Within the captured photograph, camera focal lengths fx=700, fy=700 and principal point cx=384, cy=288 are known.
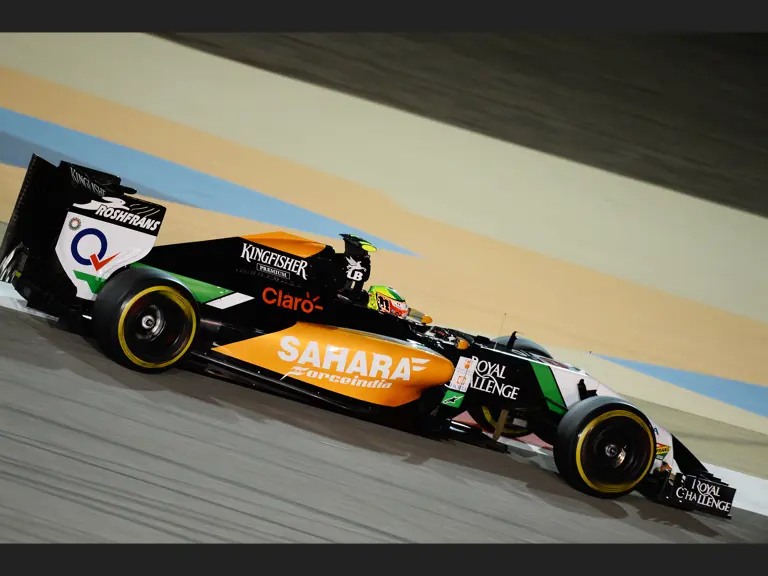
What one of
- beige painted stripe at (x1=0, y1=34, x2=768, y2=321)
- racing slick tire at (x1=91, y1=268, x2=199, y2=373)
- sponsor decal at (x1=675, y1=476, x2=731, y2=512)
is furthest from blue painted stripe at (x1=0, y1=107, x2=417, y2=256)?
sponsor decal at (x1=675, y1=476, x2=731, y2=512)

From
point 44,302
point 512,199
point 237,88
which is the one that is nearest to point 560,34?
point 512,199

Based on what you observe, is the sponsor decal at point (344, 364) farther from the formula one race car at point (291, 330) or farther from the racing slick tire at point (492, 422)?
the racing slick tire at point (492, 422)

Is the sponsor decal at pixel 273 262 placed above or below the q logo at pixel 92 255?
above

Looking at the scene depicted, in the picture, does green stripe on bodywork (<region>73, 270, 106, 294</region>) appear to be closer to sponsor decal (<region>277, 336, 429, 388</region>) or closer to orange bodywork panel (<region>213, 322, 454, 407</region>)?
orange bodywork panel (<region>213, 322, 454, 407</region>)

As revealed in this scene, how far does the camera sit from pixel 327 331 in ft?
12.5

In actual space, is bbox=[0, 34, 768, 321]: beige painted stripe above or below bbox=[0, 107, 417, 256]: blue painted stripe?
above

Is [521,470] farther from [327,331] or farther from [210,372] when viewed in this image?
[210,372]

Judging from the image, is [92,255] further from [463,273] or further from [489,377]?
[463,273]

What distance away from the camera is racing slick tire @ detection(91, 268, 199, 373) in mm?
3377

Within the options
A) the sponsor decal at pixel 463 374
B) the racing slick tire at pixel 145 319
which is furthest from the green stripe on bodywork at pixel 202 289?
the sponsor decal at pixel 463 374

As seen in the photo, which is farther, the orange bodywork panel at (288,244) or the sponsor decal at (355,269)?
the sponsor decal at (355,269)

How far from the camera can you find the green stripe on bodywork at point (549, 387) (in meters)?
4.21

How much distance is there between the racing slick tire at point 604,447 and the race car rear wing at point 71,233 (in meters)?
2.54

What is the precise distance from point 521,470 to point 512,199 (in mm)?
2246
